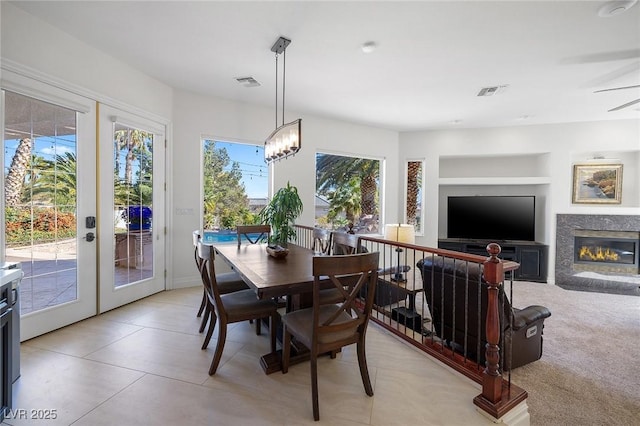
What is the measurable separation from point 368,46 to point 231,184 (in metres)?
2.93

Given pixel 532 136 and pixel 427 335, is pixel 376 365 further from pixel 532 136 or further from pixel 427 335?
pixel 532 136

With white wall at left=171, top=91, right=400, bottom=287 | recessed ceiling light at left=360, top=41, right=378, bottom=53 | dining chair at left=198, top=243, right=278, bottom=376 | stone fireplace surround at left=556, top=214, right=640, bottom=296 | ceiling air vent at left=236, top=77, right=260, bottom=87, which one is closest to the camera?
dining chair at left=198, top=243, right=278, bottom=376

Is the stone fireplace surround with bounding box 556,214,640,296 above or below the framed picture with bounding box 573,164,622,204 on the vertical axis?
below

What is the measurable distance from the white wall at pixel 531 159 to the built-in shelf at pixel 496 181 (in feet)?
0.06

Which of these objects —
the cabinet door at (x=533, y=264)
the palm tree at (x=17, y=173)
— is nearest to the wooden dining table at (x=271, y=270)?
the palm tree at (x=17, y=173)

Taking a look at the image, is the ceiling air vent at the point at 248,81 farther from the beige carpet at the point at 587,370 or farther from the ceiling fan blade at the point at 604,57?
the beige carpet at the point at 587,370

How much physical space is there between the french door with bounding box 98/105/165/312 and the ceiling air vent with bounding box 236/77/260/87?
1289 millimetres

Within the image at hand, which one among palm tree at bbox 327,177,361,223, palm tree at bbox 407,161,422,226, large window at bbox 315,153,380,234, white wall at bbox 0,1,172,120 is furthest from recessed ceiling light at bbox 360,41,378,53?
palm tree at bbox 407,161,422,226

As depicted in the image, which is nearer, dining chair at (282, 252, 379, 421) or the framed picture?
dining chair at (282, 252, 379, 421)

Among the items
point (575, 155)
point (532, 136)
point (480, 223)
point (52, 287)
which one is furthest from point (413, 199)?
point (52, 287)

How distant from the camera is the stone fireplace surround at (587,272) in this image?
4.96 metres

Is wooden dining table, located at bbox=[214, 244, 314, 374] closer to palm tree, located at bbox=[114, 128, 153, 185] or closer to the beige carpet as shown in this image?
palm tree, located at bbox=[114, 128, 153, 185]

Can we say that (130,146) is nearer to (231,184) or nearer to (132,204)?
(132,204)

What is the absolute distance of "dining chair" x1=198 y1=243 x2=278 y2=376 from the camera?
2.08m
